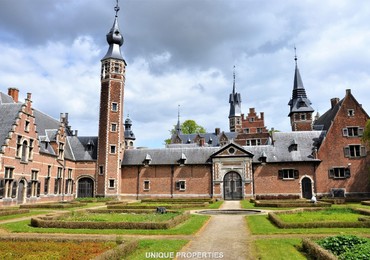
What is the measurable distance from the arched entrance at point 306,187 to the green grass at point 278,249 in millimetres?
29624

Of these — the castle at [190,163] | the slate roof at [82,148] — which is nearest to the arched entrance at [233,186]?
the castle at [190,163]

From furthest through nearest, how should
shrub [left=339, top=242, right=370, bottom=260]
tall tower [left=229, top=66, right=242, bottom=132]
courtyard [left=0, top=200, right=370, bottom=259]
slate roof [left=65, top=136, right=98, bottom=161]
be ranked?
1. tall tower [left=229, top=66, right=242, bottom=132]
2. slate roof [left=65, top=136, right=98, bottom=161]
3. courtyard [left=0, top=200, right=370, bottom=259]
4. shrub [left=339, top=242, right=370, bottom=260]

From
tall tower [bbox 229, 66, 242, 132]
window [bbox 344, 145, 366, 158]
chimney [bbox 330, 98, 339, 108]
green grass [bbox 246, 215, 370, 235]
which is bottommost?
green grass [bbox 246, 215, 370, 235]

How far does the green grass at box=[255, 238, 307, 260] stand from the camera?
968cm

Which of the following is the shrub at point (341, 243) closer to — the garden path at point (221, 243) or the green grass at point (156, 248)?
the garden path at point (221, 243)

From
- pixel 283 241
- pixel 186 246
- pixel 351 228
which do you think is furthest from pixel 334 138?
pixel 186 246

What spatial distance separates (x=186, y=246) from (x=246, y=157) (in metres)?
30.7

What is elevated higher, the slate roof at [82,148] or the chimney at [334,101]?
the chimney at [334,101]

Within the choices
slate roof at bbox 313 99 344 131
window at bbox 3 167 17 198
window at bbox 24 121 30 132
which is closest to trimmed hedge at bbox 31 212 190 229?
window at bbox 3 167 17 198

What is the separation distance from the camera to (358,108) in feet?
133

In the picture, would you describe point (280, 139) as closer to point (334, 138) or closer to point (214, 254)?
point (334, 138)

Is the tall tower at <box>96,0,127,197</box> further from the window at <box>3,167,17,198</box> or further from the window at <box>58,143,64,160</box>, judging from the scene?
the window at <box>3,167,17,198</box>

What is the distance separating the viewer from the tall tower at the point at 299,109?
6041 cm

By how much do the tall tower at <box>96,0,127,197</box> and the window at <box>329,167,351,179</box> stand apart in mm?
27864
